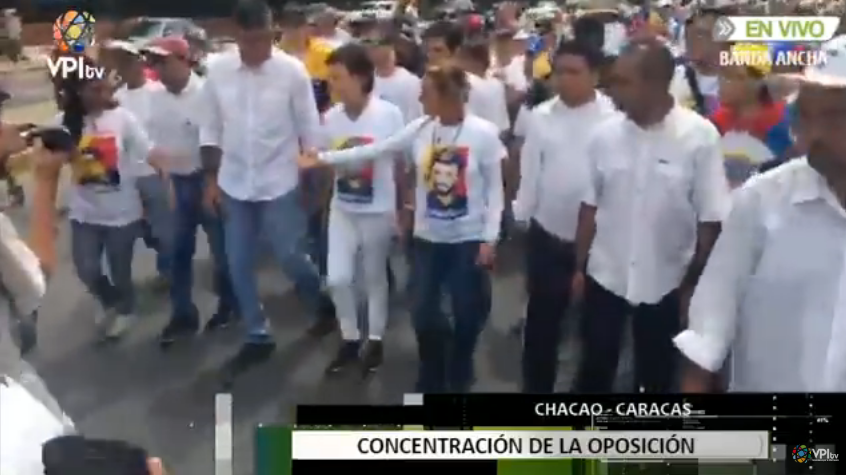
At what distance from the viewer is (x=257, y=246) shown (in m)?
1.87

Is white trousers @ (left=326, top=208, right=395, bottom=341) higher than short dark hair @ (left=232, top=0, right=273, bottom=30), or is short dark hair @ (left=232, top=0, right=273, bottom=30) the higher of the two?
short dark hair @ (left=232, top=0, right=273, bottom=30)

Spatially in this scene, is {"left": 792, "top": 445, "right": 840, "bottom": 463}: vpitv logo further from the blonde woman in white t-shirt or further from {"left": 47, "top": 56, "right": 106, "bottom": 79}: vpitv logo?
{"left": 47, "top": 56, "right": 106, "bottom": 79}: vpitv logo

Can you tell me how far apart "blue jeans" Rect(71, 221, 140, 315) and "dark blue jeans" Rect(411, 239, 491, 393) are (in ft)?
1.78

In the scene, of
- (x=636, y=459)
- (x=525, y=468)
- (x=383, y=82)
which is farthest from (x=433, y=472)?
(x=383, y=82)

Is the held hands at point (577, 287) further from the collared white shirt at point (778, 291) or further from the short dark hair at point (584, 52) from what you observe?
the short dark hair at point (584, 52)

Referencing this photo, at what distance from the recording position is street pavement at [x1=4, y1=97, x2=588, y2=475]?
1878 millimetres

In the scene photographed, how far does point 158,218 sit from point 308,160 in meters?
0.31

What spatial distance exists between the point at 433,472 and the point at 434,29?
83 cm

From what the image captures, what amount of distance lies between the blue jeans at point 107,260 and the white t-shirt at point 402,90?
1.73 feet

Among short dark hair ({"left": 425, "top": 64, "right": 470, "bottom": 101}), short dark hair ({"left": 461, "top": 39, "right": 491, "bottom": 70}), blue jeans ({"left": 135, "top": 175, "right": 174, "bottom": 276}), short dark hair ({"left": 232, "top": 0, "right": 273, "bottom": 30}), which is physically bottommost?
blue jeans ({"left": 135, "top": 175, "right": 174, "bottom": 276})

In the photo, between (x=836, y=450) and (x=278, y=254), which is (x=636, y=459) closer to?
(x=836, y=450)

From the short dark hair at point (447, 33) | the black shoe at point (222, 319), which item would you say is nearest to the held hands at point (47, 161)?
the black shoe at point (222, 319)

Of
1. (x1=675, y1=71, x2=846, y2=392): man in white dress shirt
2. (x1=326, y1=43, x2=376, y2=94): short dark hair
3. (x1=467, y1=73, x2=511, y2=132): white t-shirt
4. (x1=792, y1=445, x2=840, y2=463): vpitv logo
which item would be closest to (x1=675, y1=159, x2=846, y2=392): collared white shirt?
(x1=675, y1=71, x2=846, y2=392): man in white dress shirt

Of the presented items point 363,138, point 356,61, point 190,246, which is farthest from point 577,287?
point 190,246
